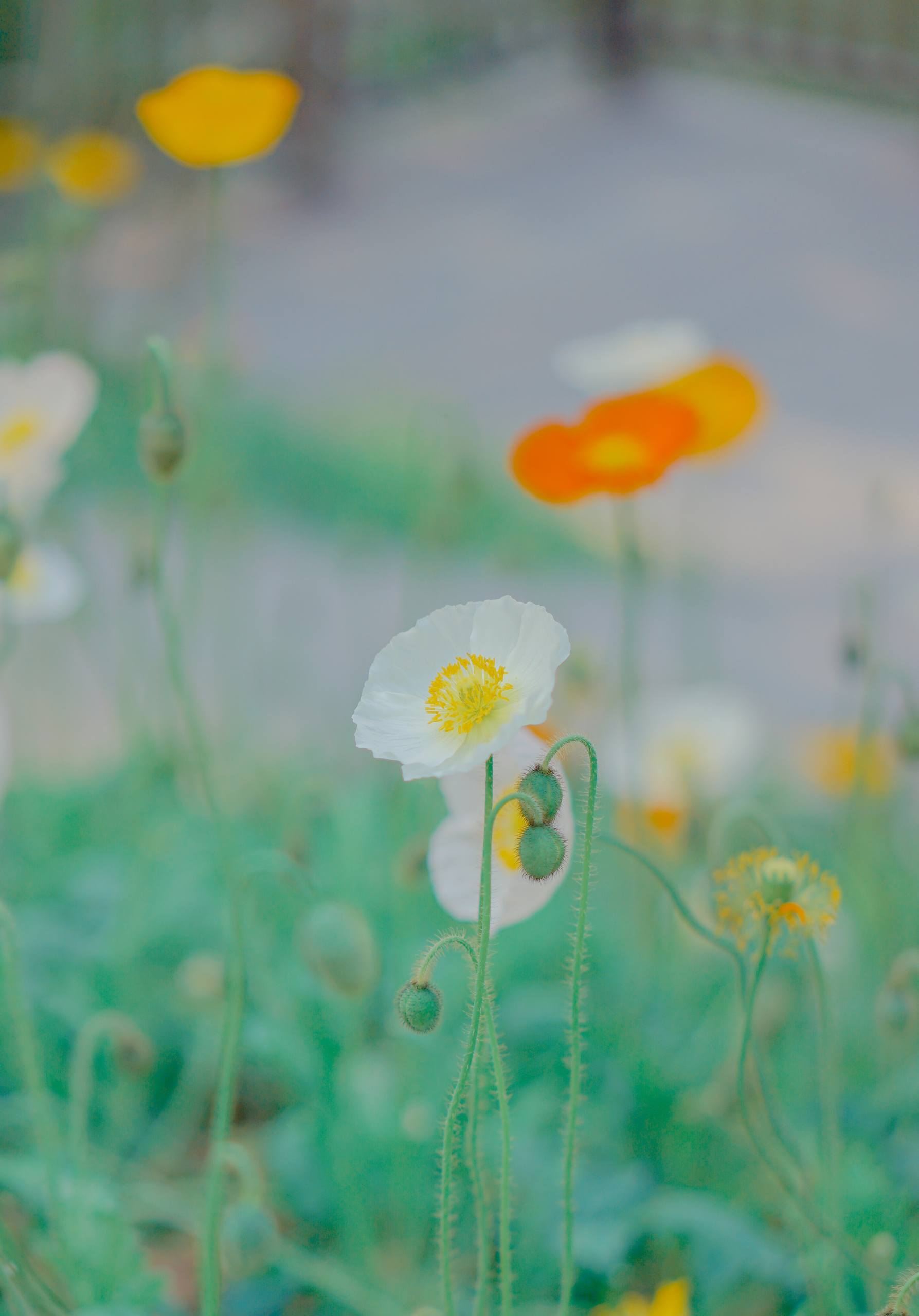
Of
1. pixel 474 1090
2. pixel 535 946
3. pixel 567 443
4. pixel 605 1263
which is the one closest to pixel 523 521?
pixel 535 946

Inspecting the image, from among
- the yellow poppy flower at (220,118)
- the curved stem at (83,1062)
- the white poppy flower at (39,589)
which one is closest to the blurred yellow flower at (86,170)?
the yellow poppy flower at (220,118)

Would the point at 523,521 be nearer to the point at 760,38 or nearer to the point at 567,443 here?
the point at 567,443

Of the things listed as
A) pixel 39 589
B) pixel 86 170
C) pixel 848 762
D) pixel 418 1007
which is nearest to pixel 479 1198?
pixel 418 1007

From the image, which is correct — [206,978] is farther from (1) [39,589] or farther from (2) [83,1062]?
(1) [39,589]

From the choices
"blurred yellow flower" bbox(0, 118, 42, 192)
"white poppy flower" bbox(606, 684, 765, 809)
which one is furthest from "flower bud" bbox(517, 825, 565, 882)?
"blurred yellow flower" bbox(0, 118, 42, 192)

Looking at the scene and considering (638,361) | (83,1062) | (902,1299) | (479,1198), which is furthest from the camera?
(638,361)

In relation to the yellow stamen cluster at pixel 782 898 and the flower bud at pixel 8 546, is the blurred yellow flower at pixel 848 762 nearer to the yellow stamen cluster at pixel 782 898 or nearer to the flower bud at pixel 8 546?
the yellow stamen cluster at pixel 782 898

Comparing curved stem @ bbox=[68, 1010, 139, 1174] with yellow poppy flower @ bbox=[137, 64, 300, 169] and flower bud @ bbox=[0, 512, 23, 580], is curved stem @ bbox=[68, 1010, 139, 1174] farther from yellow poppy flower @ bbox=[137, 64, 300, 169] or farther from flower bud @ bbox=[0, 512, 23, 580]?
yellow poppy flower @ bbox=[137, 64, 300, 169]
